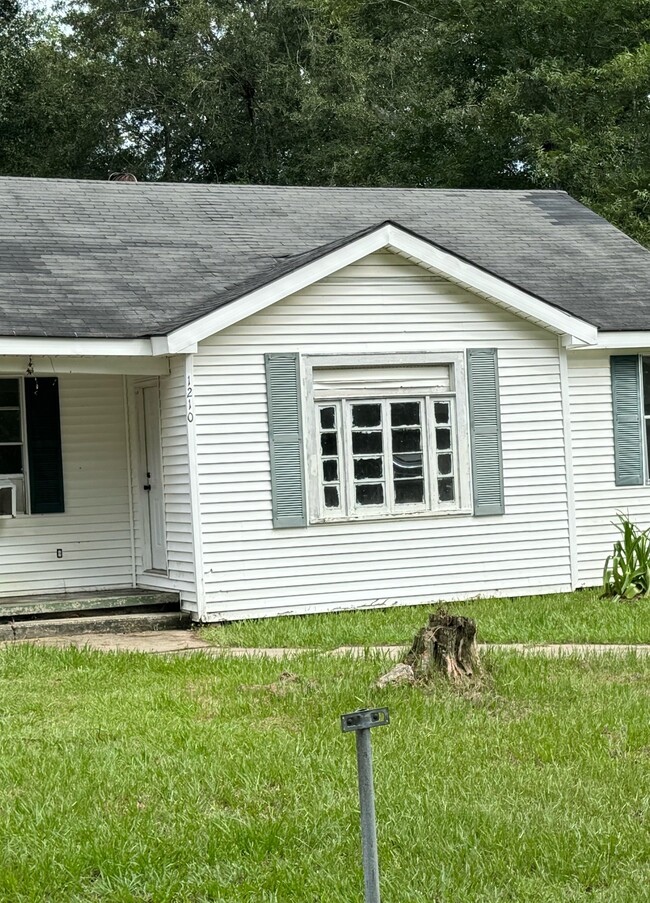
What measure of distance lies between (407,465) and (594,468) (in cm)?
255

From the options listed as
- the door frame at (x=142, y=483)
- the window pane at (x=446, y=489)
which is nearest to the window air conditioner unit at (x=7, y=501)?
the door frame at (x=142, y=483)

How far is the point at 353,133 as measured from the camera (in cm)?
2917

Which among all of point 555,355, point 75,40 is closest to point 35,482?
point 555,355

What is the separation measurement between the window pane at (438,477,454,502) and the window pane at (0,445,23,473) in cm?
451

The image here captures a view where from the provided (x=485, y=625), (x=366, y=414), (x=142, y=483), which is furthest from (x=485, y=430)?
(x=142, y=483)

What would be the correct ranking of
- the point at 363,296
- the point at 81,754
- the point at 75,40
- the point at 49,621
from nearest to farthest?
the point at 81,754 < the point at 49,621 < the point at 363,296 < the point at 75,40

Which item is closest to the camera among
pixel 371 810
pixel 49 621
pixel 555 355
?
pixel 371 810

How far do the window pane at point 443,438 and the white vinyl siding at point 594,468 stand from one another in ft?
5.61

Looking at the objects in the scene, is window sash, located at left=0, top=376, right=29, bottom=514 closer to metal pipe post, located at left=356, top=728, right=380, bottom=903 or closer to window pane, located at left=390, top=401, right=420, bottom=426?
window pane, located at left=390, top=401, right=420, bottom=426

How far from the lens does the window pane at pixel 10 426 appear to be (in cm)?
1338

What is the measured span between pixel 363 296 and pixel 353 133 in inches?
669

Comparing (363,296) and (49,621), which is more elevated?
(363,296)

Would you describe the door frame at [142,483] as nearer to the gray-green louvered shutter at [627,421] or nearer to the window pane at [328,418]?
the window pane at [328,418]

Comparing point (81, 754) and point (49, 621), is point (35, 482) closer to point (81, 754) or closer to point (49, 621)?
point (49, 621)
